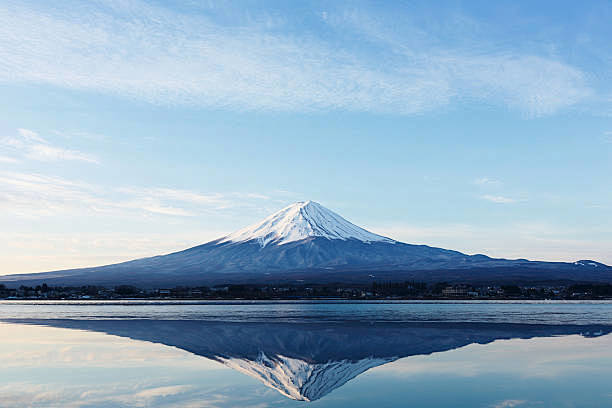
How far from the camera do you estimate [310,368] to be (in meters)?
23.6

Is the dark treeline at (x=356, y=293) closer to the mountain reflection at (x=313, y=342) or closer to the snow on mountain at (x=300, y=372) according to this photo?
the mountain reflection at (x=313, y=342)

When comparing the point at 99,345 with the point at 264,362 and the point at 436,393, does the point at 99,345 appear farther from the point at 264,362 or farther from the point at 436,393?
the point at 436,393

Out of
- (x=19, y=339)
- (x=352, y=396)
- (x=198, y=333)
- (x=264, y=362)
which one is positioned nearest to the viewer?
(x=352, y=396)

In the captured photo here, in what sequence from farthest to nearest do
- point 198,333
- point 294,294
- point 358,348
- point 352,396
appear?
point 294,294, point 198,333, point 358,348, point 352,396

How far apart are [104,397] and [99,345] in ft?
45.1

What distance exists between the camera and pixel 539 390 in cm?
1897

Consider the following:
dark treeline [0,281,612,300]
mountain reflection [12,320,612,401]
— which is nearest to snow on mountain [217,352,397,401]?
mountain reflection [12,320,612,401]

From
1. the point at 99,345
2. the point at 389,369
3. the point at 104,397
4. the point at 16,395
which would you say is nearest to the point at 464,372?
the point at 389,369

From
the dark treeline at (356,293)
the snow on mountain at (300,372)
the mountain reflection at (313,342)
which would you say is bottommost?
the snow on mountain at (300,372)

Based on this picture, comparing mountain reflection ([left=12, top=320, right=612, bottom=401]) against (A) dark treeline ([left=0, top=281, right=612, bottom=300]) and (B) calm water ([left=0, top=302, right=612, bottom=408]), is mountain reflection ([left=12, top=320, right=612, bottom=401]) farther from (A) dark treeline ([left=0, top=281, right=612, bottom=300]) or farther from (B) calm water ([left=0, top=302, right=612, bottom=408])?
(A) dark treeline ([left=0, top=281, right=612, bottom=300])

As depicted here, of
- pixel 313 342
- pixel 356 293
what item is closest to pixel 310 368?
pixel 313 342

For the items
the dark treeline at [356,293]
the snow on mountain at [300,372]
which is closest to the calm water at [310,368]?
the snow on mountain at [300,372]

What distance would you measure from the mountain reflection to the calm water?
57 millimetres

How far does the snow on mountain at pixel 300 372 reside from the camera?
19312 mm
